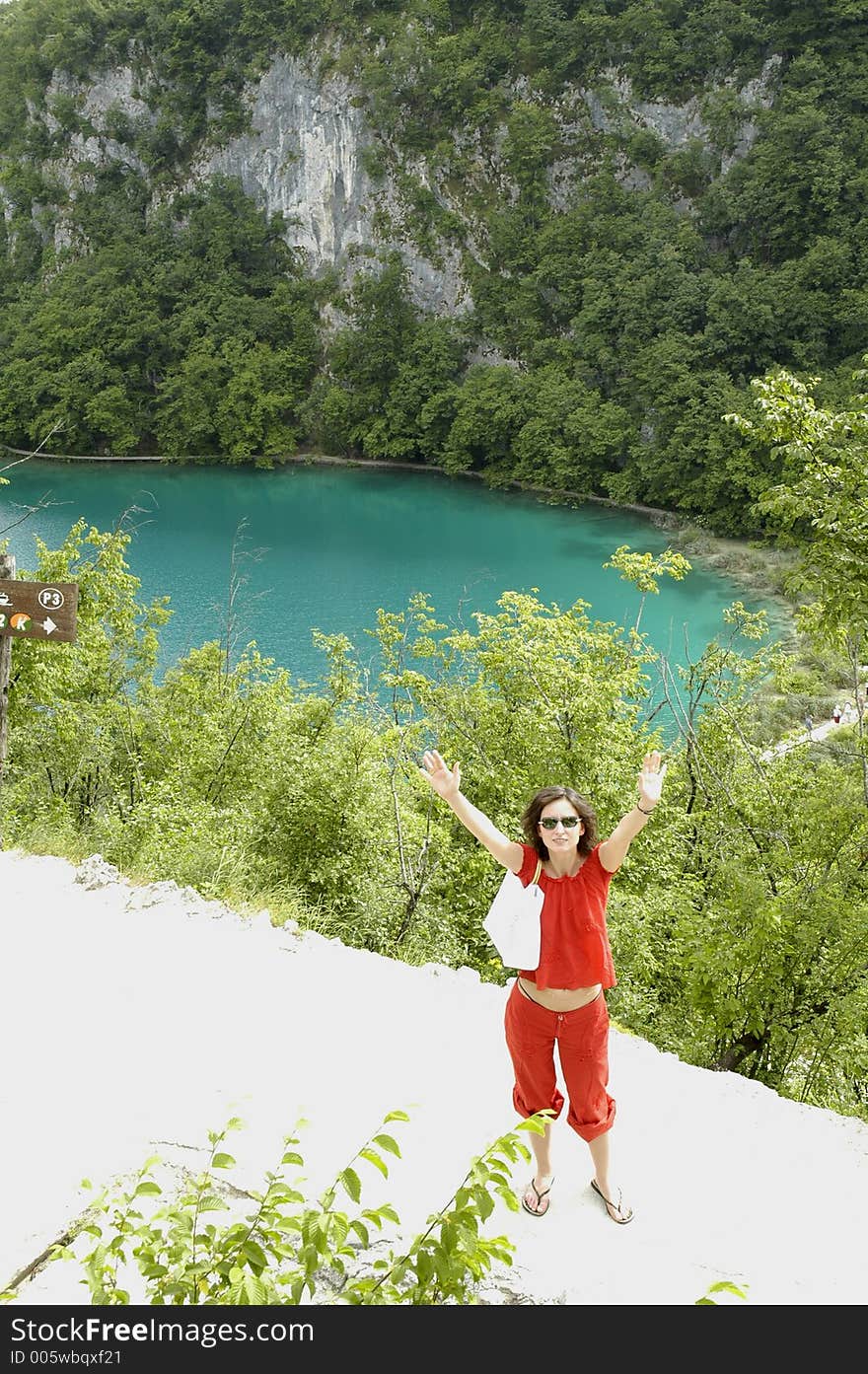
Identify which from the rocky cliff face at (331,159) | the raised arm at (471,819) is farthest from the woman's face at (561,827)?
the rocky cliff face at (331,159)

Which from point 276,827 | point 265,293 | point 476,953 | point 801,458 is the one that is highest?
point 265,293

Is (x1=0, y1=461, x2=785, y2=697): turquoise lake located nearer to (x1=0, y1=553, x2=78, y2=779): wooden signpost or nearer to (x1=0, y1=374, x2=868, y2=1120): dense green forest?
(x1=0, y1=374, x2=868, y2=1120): dense green forest

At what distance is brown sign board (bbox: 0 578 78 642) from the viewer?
21.2ft

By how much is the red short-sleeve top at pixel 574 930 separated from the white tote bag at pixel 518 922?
0.05 m

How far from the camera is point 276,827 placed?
8.89m

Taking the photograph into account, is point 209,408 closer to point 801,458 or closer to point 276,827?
point 276,827

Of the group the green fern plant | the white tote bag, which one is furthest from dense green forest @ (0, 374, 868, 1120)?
the green fern plant

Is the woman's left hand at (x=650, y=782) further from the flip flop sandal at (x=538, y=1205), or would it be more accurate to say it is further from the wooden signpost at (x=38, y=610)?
the wooden signpost at (x=38, y=610)

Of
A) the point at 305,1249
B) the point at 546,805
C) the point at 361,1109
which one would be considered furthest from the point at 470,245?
the point at 305,1249

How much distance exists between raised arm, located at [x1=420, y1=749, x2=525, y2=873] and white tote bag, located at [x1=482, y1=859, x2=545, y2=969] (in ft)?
0.21

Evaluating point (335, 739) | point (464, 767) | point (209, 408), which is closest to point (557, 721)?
point (464, 767)

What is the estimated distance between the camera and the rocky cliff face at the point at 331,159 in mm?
48625

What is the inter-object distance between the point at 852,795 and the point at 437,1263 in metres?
6.33

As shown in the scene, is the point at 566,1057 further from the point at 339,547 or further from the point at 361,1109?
the point at 339,547
